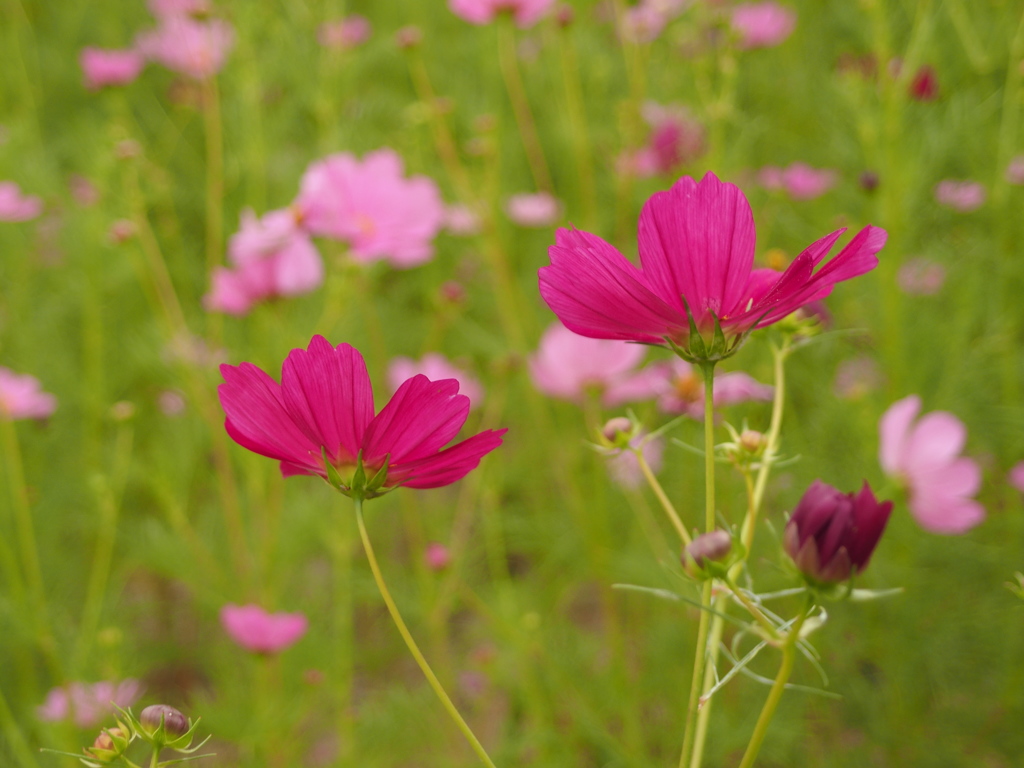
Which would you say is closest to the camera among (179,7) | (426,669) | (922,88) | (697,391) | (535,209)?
(426,669)

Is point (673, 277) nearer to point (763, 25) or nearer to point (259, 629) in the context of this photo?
point (259, 629)

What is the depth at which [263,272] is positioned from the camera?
72cm

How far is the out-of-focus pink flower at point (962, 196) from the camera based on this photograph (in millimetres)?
895

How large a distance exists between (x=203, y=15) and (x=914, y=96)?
77 centimetres

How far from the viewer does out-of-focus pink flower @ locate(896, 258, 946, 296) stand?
94 centimetres

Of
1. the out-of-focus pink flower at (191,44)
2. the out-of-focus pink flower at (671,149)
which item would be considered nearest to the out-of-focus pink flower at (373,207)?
the out-of-focus pink flower at (671,149)

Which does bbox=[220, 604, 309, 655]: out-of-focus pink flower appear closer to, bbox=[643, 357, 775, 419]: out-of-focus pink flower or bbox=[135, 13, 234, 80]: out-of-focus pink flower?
bbox=[643, 357, 775, 419]: out-of-focus pink flower

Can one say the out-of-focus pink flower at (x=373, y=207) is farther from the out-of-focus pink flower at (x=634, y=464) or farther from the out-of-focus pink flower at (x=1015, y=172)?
the out-of-focus pink flower at (x=1015, y=172)

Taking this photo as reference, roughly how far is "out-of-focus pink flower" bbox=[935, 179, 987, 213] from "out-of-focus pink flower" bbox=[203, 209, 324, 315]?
728 mm

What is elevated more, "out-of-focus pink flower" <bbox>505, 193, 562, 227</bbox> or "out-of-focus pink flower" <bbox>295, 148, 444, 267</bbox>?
"out-of-focus pink flower" <bbox>295, 148, 444, 267</bbox>

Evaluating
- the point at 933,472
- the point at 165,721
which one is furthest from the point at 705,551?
the point at 933,472

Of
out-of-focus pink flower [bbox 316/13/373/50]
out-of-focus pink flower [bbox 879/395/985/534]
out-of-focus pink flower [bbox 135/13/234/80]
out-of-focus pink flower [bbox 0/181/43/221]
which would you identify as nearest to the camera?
out-of-focus pink flower [bbox 879/395/985/534]

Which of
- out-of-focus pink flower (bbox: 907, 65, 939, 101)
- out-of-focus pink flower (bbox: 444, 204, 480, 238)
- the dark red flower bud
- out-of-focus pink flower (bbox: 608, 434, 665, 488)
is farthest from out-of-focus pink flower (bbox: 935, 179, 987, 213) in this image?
the dark red flower bud

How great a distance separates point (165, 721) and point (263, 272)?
53cm
